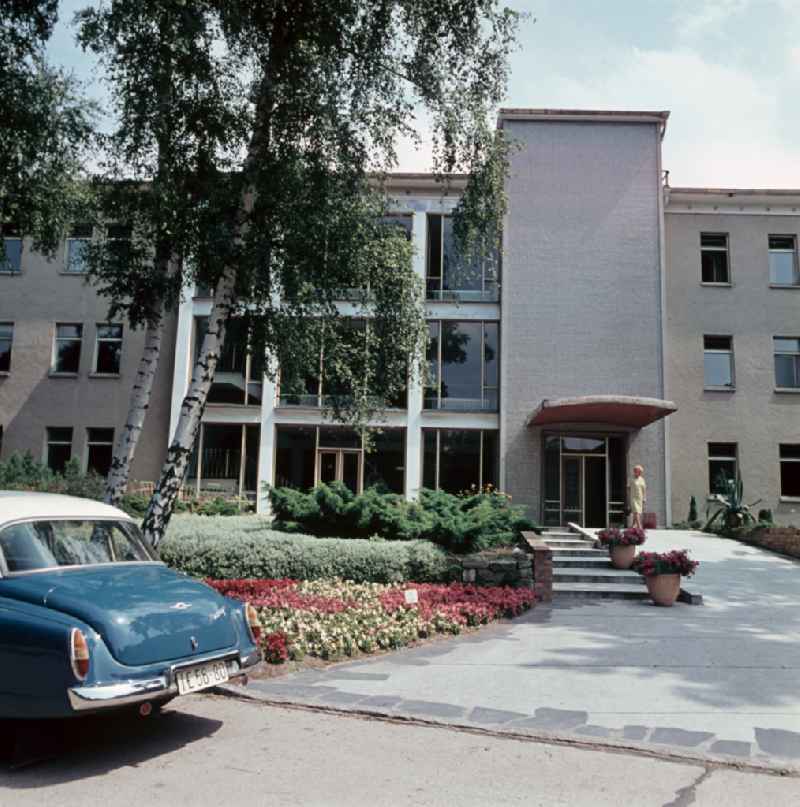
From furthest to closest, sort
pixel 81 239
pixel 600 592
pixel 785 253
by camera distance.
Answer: pixel 785 253
pixel 600 592
pixel 81 239

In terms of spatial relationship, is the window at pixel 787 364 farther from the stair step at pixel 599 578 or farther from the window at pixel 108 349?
the window at pixel 108 349

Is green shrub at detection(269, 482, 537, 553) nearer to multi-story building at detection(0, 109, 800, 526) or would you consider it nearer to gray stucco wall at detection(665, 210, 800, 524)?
multi-story building at detection(0, 109, 800, 526)

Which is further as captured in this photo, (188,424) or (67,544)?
(188,424)

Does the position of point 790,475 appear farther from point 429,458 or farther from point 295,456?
point 295,456

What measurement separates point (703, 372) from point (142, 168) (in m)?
19.4

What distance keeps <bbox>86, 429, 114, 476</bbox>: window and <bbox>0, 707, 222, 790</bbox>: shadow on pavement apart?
69.6ft

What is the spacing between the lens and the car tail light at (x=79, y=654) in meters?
4.42

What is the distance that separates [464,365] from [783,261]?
11353 millimetres

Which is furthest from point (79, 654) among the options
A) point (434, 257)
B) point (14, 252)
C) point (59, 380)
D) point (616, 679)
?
point (14, 252)

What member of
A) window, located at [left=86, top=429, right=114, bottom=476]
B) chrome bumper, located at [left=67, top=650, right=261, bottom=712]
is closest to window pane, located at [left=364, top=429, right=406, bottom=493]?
window, located at [left=86, top=429, right=114, bottom=476]

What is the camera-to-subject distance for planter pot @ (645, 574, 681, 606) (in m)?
11.1

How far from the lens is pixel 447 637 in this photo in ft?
29.3

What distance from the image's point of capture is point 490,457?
2442cm

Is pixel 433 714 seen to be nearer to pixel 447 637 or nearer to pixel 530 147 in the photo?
pixel 447 637
